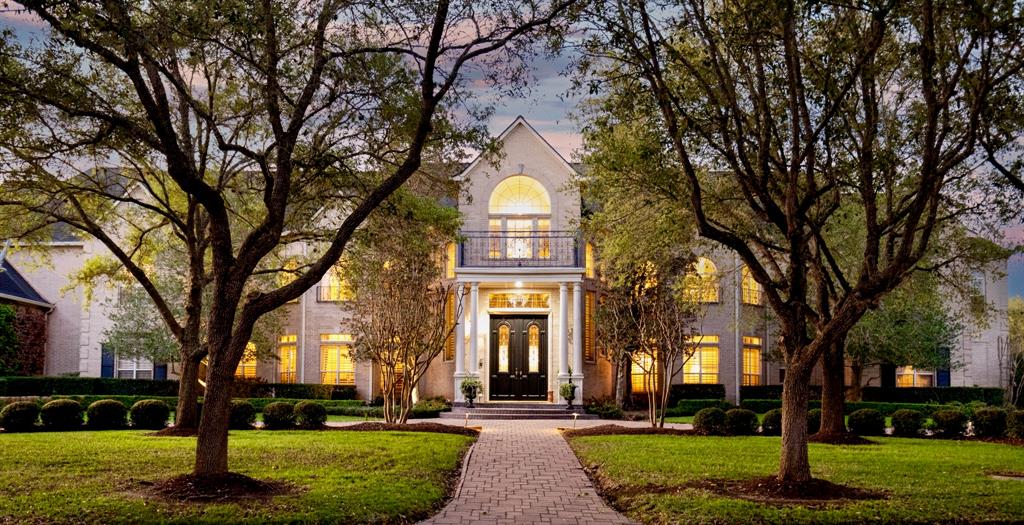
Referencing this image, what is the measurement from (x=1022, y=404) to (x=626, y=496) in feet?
85.4

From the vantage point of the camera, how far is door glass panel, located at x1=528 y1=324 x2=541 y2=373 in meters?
28.1

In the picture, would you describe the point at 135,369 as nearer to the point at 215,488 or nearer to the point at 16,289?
the point at 16,289

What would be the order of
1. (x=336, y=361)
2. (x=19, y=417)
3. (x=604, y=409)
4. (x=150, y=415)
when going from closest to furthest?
(x=19, y=417)
(x=150, y=415)
(x=604, y=409)
(x=336, y=361)

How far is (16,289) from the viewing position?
3089 centimetres

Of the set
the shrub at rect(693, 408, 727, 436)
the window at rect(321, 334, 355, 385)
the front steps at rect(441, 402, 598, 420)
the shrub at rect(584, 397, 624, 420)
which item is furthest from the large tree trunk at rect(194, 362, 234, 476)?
the window at rect(321, 334, 355, 385)

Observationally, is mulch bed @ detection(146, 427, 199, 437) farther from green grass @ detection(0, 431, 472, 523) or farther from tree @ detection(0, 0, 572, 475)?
tree @ detection(0, 0, 572, 475)

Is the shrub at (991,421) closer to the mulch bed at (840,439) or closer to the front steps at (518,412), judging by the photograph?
the mulch bed at (840,439)

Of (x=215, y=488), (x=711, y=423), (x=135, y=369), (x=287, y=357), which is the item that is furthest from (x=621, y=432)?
(x=135, y=369)

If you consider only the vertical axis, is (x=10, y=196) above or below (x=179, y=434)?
above

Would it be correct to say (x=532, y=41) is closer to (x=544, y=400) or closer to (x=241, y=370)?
(x=544, y=400)

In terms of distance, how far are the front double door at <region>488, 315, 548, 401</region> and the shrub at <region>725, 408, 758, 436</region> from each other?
9.30m

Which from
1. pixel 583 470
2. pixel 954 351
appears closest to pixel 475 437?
pixel 583 470

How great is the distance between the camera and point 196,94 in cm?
1788

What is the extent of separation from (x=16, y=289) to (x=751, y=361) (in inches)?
1018
